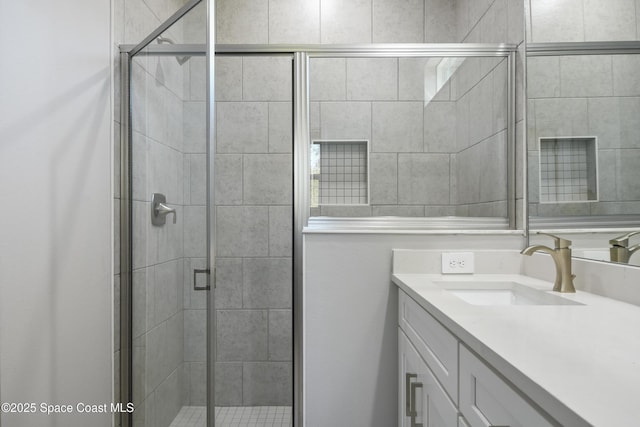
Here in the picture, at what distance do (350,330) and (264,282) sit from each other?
31.6 inches

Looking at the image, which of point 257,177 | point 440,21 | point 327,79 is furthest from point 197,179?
point 440,21

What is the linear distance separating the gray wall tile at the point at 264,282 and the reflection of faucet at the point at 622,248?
5.14 ft

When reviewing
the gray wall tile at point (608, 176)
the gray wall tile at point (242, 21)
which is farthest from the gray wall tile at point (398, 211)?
the gray wall tile at point (242, 21)

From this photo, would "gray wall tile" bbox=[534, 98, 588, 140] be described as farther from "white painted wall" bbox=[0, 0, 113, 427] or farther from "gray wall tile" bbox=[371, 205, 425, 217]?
"white painted wall" bbox=[0, 0, 113, 427]

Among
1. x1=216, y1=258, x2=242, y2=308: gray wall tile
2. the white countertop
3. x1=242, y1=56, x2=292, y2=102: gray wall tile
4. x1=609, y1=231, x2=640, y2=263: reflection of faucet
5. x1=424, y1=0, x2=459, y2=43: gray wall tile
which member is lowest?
x1=216, y1=258, x2=242, y2=308: gray wall tile

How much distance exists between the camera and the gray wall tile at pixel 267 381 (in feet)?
6.93

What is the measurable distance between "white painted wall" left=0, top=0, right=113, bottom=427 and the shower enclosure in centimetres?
11

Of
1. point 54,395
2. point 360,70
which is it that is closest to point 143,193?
point 54,395

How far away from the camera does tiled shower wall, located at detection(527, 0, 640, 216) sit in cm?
93

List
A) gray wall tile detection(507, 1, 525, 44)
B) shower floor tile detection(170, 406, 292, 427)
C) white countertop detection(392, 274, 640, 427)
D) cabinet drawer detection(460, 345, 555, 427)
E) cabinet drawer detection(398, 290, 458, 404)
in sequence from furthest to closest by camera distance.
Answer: shower floor tile detection(170, 406, 292, 427), gray wall tile detection(507, 1, 525, 44), cabinet drawer detection(398, 290, 458, 404), cabinet drawer detection(460, 345, 555, 427), white countertop detection(392, 274, 640, 427)

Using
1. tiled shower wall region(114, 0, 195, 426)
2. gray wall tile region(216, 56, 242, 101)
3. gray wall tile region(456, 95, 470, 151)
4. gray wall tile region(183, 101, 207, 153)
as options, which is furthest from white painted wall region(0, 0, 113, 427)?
gray wall tile region(456, 95, 470, 151)

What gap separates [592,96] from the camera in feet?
3.51

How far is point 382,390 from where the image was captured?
4.88 ft

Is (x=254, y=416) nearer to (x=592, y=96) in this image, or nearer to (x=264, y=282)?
(x=264, y=282)
